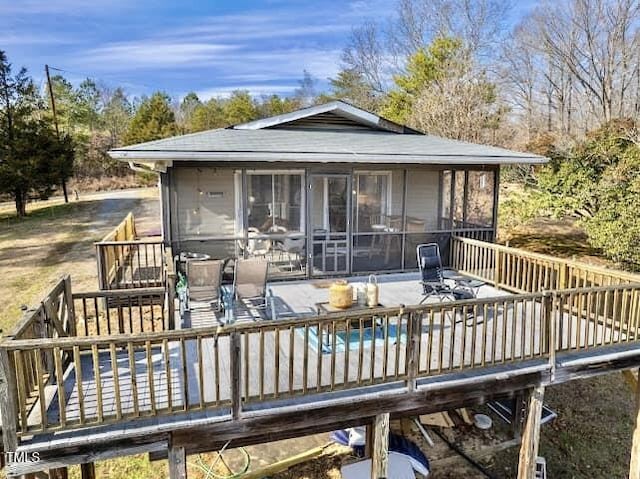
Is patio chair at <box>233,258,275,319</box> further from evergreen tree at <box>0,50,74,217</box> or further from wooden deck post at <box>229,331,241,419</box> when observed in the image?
evergreen tree at <box>0,50,74,217</box>

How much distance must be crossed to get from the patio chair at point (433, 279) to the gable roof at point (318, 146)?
1775 mm

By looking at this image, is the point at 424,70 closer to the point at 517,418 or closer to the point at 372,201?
the point at 372,201

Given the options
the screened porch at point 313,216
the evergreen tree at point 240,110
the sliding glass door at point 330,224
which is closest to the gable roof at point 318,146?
the screened porch at point 313,216

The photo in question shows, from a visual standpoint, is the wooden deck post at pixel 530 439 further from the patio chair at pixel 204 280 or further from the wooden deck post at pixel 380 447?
the patio chair at pixel 204 280

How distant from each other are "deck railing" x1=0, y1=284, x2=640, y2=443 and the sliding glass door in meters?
Result: 3.14

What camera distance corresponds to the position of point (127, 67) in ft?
158

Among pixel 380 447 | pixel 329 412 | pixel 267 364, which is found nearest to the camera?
pixel 329 412

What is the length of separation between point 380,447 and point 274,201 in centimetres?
536

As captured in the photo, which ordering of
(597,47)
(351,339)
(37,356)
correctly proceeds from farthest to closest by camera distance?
(597,47), (351,339), (37,356)

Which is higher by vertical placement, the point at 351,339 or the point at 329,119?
the point at 329,119

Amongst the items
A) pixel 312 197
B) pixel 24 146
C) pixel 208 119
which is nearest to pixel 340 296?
pixel 312 197

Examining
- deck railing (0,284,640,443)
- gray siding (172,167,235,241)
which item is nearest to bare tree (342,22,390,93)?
gray siding (172,167,235,241)

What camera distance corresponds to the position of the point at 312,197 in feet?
31.6

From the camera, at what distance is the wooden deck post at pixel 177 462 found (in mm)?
4590
